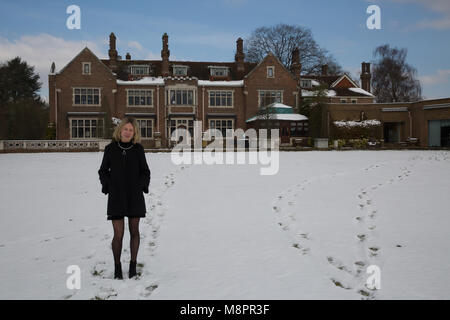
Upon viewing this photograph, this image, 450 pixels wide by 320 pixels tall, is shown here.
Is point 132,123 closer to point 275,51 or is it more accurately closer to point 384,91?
point 275,51

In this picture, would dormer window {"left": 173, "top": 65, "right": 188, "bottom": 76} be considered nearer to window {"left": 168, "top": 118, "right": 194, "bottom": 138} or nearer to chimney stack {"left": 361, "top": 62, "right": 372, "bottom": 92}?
window {"left": 168, "top": 118, "right": 194, "bottom": 138}

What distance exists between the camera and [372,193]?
30.6ft

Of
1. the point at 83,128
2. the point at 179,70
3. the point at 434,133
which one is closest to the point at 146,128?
the point at 83,128

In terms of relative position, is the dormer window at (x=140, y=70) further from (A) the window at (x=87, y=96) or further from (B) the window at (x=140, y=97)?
(A) the window at (x=87, y=96)

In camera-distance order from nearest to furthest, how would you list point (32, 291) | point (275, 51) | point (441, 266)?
1. point (32, 291)
2. point (441, 266)
3. point (275, 51)

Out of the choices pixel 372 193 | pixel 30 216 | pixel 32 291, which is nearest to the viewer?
pixel 32 291

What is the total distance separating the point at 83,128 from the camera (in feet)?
104

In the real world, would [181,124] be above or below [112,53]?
below

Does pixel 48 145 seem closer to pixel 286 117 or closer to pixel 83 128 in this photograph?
pixel 83 128

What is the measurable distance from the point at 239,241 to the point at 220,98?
29660 millimetres
